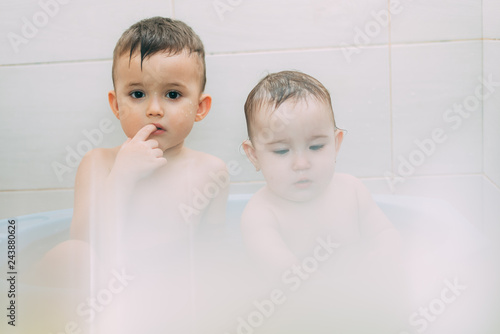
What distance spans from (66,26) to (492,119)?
107cm

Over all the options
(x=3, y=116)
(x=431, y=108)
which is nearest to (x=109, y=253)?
(x=3, y=116)

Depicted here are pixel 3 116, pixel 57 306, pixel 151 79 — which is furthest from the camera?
pixel 3 116

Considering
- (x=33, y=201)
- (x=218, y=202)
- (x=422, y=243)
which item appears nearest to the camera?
(x=422, y=243)

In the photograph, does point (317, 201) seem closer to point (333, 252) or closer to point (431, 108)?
point (333, 252)

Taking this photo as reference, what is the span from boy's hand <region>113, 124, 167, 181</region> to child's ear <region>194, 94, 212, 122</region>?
0.13 meters

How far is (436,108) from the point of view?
4.78 ft

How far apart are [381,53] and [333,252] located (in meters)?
0.53

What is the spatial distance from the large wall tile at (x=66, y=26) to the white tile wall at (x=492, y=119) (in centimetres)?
78

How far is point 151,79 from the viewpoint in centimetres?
122

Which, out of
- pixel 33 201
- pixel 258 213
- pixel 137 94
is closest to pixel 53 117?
pixel 33 201

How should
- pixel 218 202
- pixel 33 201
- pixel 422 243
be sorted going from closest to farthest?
1. pixel 422 243
2. pixel 218 202
3. pixel 33 201

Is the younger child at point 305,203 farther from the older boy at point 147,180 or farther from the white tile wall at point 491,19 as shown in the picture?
the white tile wall at point 491,19

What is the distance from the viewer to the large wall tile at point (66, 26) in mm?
1391

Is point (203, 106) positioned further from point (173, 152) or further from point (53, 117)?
→ point (53, 117)
